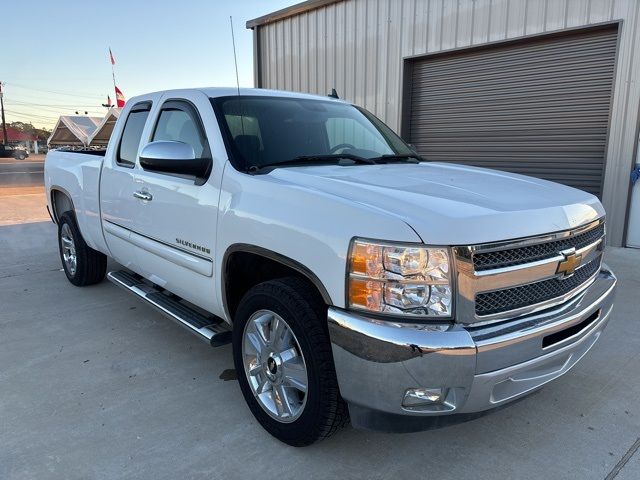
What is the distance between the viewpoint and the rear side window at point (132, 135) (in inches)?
159

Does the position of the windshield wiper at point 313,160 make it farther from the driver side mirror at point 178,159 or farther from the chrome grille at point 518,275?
the chrome grille at point 518,275

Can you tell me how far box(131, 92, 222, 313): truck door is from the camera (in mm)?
3031

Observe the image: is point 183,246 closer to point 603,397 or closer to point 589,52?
point 603,397

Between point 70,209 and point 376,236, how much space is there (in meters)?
4.41

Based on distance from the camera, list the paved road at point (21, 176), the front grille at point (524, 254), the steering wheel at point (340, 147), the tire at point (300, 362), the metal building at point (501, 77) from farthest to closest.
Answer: the paved road at point (21, 176) → the metal building at point (501, 77) → the steering wheel at point (340, 147) → the tire at point (300, 362) → the front grille at point (524, 254)

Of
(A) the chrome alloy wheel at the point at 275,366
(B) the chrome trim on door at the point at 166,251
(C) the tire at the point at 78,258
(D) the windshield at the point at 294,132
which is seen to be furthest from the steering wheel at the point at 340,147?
(C) the tire at the point at 78,258

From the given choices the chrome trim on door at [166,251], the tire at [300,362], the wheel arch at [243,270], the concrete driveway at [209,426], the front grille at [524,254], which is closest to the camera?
the front grille at [524,254]

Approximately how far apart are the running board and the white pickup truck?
15 mm

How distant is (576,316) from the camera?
2.39m

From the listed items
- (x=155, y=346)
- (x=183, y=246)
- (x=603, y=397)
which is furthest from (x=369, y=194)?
(x=155, y=346)

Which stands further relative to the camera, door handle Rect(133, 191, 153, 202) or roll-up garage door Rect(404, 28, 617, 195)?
roll-up garage door Rect(404, 28, 617, 195)

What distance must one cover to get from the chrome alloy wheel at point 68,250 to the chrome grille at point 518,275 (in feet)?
14.7

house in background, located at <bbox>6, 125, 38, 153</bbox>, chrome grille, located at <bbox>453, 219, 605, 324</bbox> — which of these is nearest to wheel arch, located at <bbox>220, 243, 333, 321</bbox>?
chrome grille, located at <bbox>453, 219, 605, 324</bbox>

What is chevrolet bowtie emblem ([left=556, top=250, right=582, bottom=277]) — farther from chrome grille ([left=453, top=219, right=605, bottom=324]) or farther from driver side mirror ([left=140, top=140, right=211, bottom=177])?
driver side mirror ([left=140, top=140, right=211, bottom=177])
